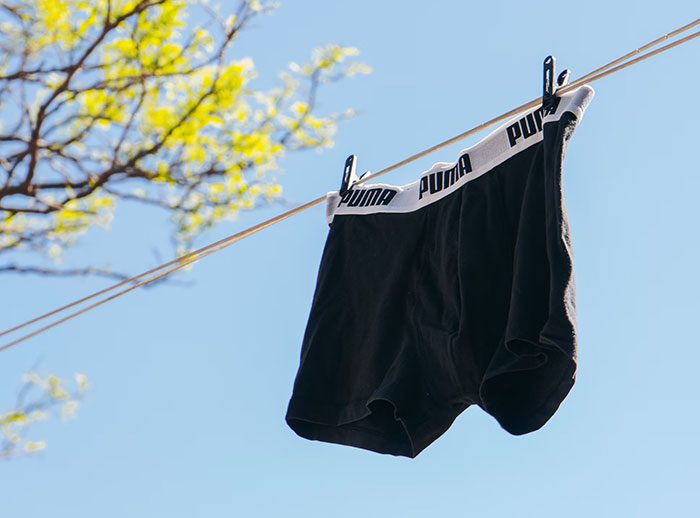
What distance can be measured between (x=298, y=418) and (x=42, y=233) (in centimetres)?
251

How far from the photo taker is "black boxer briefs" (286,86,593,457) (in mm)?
1553

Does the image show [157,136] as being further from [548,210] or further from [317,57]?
[548,210]

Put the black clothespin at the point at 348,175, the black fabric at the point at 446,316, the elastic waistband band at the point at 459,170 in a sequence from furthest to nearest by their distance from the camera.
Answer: the black clothespin at the point at 348,175 → the elastic waistband band at the point at 459,170 → the black fabric at the point at 446,316

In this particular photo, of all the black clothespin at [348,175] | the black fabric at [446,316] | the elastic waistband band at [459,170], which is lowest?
the black fabric at [446,316]

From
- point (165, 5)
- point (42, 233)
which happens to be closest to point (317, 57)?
point (165, 5)

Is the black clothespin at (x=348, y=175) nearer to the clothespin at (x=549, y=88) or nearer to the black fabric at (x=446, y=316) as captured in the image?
the black fabric at (x=446, y=316)

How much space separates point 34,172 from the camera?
3.58 meters

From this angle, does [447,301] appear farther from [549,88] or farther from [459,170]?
[549,88]

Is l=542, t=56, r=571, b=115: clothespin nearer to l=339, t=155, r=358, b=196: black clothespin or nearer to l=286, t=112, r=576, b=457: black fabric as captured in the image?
l=286, t=112, r=576, b=457: black fabric

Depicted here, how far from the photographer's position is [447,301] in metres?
1.77

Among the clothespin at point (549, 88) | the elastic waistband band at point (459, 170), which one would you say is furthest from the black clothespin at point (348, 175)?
the clothespin at point (549, 88)

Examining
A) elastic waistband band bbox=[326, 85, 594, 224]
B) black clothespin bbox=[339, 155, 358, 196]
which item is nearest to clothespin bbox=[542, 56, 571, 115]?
elastic waistband band bbox=[326, 85, 594, 224]

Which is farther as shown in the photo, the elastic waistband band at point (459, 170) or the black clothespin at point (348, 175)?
the black clothespin at point (348, 175)

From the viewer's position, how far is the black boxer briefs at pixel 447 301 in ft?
5.09
